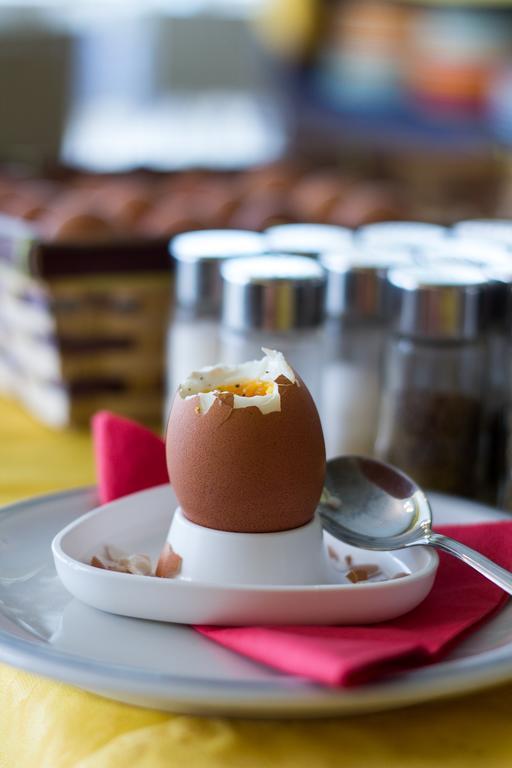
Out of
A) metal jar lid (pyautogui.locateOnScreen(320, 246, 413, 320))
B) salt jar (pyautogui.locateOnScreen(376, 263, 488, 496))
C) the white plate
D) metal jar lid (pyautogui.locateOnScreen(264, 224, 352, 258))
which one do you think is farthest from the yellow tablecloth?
metal jar lid (pyautogui.locateOnScreen(264, 224, 352, 258))

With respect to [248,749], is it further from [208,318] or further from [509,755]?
[208,318]

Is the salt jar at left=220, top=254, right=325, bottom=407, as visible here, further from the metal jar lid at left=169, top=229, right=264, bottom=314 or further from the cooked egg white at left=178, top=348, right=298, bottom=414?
the cooked egg white at left=178, top=348, right=298, bottom=414

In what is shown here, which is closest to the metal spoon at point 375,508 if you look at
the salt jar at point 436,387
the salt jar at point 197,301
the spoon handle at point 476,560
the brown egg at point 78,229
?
the spoon handle at point 476,560

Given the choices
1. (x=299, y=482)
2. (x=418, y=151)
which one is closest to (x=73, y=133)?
(x=418, y=151)

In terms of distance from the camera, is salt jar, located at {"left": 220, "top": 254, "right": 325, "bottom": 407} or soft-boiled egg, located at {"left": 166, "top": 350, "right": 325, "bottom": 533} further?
salt jar, located at {"left": 220, "top": 254, "right": 325, "bottom": 407}

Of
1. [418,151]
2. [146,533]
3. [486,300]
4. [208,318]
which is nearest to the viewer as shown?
[146,533]

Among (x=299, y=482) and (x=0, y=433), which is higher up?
(x=299, y=482)

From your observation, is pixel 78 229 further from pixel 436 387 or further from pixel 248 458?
pixel 248 458
